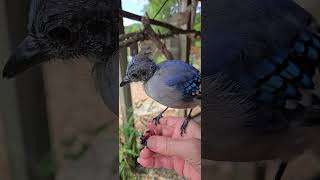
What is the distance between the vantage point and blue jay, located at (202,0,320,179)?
47cm

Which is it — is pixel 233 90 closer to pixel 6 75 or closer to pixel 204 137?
pixel 204 137

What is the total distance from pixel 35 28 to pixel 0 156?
0.19 m

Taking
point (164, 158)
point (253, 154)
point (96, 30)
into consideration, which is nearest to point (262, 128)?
point (253, 154)

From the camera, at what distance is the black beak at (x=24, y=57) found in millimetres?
502

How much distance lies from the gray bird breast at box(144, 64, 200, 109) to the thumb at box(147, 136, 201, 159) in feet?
0.16

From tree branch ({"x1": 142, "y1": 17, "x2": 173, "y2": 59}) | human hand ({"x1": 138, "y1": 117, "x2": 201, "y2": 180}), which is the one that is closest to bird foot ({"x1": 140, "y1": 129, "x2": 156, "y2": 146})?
human hand ({"x1": 138, "y1": 117, "x2": 201, "y2": 180})

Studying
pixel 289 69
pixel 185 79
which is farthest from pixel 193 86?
pixel 289 69

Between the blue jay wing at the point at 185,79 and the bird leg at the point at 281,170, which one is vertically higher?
the blue jay wing at the point at 185,79

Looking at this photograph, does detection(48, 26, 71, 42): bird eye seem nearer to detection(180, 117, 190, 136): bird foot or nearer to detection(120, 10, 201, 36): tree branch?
detection(120, 10, 201, 36): tree branch

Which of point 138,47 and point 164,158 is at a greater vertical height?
point 138,47

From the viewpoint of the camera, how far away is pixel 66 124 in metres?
0.54

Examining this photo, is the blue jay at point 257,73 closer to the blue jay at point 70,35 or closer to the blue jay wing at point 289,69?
the blue jay wing at point 289,69

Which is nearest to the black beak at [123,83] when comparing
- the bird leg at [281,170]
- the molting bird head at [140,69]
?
the molting bird head at [140,69]

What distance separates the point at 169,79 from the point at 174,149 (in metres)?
0.10
